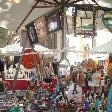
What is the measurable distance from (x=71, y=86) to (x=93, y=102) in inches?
32.8

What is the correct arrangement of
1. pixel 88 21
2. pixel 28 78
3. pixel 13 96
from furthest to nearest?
pixel 28 78, pixel 88 21, pixel 13 96

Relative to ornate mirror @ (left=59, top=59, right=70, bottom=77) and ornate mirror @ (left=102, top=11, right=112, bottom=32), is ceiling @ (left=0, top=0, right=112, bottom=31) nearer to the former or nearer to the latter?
ornate mirror @ (left=102, top=11, right=112, bottom=32)

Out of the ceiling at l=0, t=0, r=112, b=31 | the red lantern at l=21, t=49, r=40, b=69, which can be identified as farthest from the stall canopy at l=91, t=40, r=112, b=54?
the red lantern at l=21, t=49, r=40, b=69

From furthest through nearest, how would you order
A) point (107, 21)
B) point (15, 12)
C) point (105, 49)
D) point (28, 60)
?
point (28, 60), point (107, 21), point (15, 12), point (105, 49)

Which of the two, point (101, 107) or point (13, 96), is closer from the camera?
point (101, 107)

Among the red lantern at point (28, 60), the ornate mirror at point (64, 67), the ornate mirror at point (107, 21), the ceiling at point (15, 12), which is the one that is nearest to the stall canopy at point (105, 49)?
the ornate mirror at point (107, 21)

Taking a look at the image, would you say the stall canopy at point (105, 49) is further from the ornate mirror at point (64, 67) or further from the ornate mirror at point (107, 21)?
the ornate mirror at point (64, 67)

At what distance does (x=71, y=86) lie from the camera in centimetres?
993

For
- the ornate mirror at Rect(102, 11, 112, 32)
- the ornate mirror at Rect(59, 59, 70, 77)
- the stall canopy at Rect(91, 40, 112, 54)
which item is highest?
the ornate mirror at Rect(102, 11, 112, 32)

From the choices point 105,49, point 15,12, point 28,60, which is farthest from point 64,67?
point 105,49

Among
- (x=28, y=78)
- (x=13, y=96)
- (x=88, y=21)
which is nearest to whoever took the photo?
(x=13, y=96)

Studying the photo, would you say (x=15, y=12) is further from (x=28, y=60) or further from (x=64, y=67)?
(x=64, y=67)

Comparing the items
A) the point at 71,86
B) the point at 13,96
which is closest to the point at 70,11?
the point at 71,86

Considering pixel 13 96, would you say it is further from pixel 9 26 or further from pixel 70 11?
pixel 70 11
